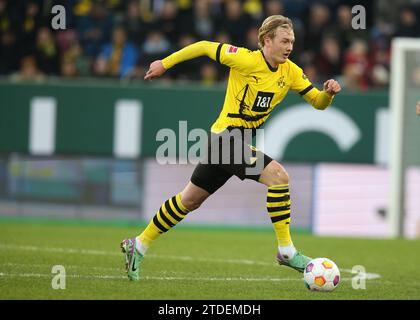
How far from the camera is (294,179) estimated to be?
15.1 metres

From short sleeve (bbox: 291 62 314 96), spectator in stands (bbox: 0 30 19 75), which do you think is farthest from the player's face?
spectator in stands (bbox: 0 30 19 75)

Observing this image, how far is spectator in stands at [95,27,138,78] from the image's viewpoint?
16328mm

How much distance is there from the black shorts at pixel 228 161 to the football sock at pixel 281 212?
20 cm

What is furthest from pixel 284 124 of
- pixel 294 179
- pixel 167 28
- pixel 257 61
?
pixel 257 61

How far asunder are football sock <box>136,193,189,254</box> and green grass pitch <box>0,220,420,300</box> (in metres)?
0.30

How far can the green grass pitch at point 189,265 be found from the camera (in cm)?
755

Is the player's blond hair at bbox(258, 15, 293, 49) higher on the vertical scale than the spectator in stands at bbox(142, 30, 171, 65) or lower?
lower

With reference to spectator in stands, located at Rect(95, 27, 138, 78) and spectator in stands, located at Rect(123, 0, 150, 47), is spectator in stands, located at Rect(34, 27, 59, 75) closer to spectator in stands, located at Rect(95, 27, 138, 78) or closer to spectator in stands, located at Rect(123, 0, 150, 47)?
spectator in stands, located at Rect(95, 27, 138, 78)

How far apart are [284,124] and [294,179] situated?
911 millimetres

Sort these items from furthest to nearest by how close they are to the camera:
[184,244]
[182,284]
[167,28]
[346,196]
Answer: [167,28] → [346,196] → [184,244] → [182,284]

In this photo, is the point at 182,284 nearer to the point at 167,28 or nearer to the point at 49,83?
the point at 49,83

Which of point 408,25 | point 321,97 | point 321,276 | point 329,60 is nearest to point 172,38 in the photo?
point 329,60

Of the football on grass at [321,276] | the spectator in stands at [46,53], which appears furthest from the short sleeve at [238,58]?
the spectator in stands at [46,53]

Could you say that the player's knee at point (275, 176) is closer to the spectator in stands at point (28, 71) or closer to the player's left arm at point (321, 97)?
the player's left arm at point (321, 97)
